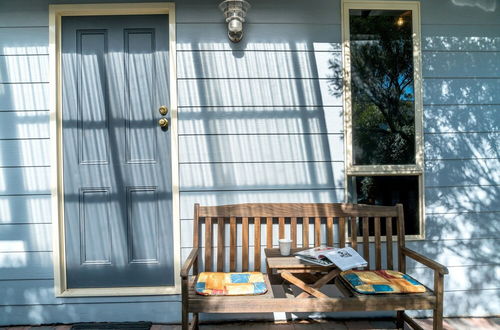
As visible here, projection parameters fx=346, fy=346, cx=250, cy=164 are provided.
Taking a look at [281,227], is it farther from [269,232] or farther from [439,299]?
[439,299]

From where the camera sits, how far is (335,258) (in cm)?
192

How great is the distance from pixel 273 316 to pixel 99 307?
46.7 inches

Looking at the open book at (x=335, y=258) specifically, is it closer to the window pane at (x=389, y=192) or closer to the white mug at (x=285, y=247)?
the white mug at (x=285, y=247)

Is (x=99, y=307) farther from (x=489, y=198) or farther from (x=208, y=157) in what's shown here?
(x=489, y=198)

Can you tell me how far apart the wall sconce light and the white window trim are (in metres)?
0.71

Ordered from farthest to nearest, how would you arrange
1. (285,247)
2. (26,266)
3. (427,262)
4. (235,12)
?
(26,266), (235,12), (285,247), (427,262)

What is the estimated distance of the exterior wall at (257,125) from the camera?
2330mm

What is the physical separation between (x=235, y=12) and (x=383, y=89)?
3.77 feet

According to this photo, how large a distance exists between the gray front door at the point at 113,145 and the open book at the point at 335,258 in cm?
98

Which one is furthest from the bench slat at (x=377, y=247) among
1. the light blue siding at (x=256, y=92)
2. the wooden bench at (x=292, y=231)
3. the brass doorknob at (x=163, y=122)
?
the brass doorknob at (x=163, y=122)

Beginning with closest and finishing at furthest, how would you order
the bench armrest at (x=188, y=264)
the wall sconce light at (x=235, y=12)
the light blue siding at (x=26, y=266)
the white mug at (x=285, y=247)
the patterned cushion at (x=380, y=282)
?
the bench armrest at (x=188, y=264), the patterned cushion at (x=380, y=282), the white mug at (x=285, y=247), the wall sconce light at (x=235, y=12), the light blue siding at (x=26, y=266)

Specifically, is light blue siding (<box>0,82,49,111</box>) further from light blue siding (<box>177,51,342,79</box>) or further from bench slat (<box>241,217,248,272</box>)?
bench slat (<box>241,217,248,272</box>)

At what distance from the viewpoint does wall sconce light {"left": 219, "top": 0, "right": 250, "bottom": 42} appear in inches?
88.0

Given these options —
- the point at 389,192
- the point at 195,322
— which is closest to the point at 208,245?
the point at 195,322
